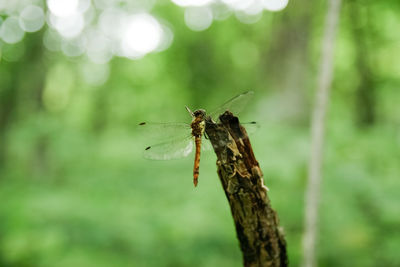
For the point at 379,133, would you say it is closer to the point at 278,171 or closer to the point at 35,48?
the point at 278,171

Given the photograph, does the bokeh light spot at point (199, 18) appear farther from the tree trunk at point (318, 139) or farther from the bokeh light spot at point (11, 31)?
the tree trunk at point (318, 139)

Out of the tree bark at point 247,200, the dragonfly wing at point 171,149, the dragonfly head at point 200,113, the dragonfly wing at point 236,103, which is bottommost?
the tree bark at point 247,200

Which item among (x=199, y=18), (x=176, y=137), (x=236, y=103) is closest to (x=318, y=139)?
(x=236, y=103)

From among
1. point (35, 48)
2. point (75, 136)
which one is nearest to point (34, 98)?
point (35, 48)

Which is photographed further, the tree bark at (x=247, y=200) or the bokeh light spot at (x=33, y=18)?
the bokeh light spot at (x=33, y=18)

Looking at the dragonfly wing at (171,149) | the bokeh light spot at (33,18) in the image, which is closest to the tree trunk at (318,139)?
the dragonfly wing at (171,149)

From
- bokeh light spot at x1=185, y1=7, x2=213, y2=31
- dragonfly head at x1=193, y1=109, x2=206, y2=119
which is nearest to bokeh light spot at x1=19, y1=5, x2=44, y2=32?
bokeh light spot at x1=185, y1=7, x2=213, y2=31
